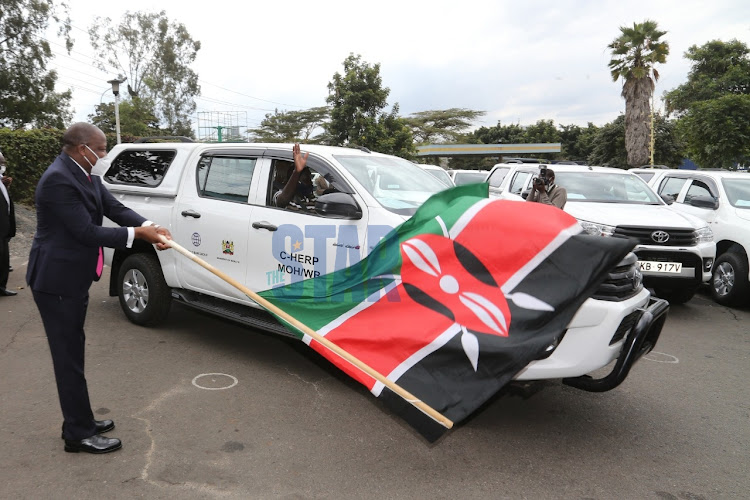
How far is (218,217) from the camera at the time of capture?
5.17 m

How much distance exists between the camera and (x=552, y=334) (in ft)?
9.96

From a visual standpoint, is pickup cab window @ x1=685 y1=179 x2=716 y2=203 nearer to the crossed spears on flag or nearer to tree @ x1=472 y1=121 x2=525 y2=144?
the crossed spears on flag

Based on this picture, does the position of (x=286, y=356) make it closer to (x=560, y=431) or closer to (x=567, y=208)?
(x=560, y=431)

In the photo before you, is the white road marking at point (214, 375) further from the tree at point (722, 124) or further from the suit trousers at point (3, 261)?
the tree at point (722, 124)

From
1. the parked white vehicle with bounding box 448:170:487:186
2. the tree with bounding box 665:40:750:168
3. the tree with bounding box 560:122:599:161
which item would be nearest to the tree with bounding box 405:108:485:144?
the tree with bounding box 560:122:599:161

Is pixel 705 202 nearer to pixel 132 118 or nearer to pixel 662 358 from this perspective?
pixel 662 358

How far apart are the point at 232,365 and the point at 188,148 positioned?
2.39 m

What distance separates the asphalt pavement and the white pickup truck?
21.5 inches

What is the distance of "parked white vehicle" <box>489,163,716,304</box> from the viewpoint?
6.84 meters

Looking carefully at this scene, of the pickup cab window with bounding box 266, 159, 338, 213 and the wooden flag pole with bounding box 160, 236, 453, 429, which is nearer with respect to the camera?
the wooden flag pole with bounding box 160, 236, 453, 429

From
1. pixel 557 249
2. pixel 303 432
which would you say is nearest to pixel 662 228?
pixel 557 249

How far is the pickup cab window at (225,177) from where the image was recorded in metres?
5.14

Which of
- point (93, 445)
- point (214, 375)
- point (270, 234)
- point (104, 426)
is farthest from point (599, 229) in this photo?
point (93, 445)

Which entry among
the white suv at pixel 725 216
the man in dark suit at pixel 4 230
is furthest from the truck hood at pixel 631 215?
the man in dark suit at pixel 4 230
